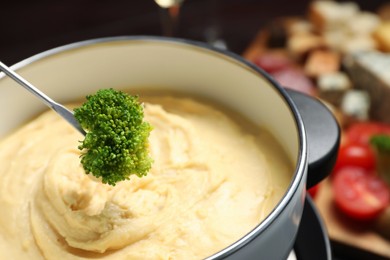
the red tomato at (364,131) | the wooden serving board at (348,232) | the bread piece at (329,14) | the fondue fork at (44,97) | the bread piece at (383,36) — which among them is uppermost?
the fondue fork at (44,97)

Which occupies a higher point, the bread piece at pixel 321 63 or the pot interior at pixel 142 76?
the pot interior at pixel 142 76

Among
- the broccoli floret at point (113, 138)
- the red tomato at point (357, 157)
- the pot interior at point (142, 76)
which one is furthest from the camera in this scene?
the red tomato at point (357, 157)

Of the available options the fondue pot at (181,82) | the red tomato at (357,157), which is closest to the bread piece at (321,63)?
the red tomato at (357,157)

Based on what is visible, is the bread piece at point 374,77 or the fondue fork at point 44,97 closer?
the fondue fork at point 44,97

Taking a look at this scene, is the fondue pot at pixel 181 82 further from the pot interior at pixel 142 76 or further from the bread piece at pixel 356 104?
the bread piece at pixel 356 104

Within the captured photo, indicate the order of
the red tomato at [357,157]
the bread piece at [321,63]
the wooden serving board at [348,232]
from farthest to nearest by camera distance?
the bread piece at [321,63], the red tomato at [357,157], the wooden serving board at [348,232]

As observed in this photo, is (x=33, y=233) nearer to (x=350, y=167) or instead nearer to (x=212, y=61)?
(x=212, y=61)

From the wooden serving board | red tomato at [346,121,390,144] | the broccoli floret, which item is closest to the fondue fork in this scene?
the broccoli floret

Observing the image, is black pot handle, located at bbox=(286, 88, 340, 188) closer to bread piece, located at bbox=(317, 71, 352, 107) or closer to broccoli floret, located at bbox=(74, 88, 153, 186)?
broccoli floret, located at bbox=(74, 88, 153, 186)

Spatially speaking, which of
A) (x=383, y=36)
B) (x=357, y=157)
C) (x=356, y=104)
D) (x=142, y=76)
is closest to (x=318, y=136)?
(x=142, y=76)
